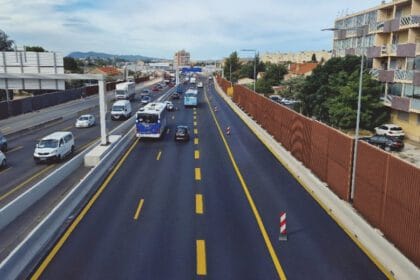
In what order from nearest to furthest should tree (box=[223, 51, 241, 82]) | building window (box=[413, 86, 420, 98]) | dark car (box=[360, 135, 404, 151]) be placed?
dark car (box=[360, 135, 404, 151]) → building window (box=[413, 86, 420, 98]) → tree (box=[223, 51, 241, 82])

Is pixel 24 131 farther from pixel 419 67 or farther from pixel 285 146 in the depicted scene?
pixel 419 67

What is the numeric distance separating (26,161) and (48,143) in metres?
2.41

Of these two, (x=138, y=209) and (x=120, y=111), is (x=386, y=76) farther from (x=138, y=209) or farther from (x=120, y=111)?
(x=138, y=209)

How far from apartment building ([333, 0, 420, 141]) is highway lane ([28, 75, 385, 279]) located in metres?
27.8

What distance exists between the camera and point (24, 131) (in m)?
44.5

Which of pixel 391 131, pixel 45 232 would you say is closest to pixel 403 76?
pixel 391 131

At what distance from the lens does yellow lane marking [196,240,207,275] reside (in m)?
13.1

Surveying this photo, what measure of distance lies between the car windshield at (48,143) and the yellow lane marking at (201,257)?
62.0 feet

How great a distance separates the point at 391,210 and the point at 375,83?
40.2m

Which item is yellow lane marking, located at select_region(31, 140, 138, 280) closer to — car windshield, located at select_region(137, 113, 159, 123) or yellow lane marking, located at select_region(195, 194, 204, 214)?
yellow lane marking, located at select_region(195, 194, 204, 214)

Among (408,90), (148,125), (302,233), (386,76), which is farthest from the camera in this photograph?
(386,76)

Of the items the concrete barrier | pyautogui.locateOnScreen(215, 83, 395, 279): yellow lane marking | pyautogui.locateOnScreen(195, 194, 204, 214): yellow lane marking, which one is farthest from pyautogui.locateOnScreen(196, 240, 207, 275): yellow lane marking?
pyautogui.locateOnScreen(215, 83, 395, 279): yellow lane marking

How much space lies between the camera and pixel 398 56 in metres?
50.2

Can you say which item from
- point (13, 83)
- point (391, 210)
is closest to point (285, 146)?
point (391, 210)
